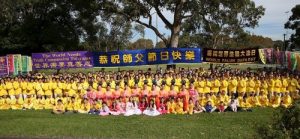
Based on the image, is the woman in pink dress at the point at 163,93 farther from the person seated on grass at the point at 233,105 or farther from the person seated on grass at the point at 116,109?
the person seated on grass at the point at 233,105

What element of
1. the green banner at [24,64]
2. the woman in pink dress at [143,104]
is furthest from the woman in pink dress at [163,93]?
the green banner at [24,64]

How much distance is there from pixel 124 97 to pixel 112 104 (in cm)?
60

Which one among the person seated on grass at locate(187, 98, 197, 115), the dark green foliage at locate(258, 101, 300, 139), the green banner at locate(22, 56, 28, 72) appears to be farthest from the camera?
the green banner at locate(22, 56, 28, 72)

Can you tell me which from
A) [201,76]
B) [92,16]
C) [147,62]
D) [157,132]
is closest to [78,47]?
[92,16]

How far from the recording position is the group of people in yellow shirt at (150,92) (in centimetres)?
1897

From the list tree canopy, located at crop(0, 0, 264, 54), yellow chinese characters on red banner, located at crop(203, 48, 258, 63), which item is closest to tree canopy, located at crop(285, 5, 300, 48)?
tree canopy, located at crop(0, 0, 264, 54)

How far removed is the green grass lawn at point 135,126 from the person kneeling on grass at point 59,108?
48.3 inches

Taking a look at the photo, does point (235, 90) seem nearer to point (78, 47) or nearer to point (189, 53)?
point (189, 53)

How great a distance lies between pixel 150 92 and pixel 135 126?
181 inches

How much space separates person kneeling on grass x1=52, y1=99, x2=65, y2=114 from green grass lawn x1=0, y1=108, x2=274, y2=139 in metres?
1.23

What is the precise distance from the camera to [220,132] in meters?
13.5

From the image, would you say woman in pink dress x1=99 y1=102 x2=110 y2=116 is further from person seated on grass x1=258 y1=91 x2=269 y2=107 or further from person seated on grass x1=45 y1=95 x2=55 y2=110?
person seated on grass x1=258 y1=91 x2=269 y2=107

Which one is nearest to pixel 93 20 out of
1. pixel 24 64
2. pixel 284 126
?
pixel 24 64

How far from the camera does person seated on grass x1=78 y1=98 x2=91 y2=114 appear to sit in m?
19.7
